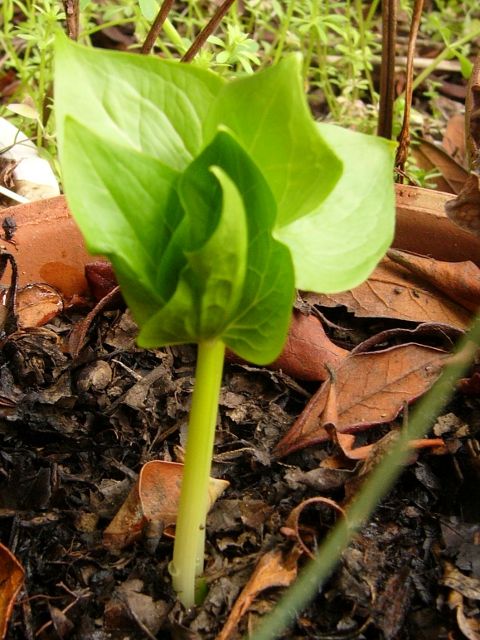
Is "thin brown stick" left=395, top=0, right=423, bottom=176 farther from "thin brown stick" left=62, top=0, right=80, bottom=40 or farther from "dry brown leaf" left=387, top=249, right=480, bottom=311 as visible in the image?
"thin brown stick" left=62, top=0, right=80, bottom=40

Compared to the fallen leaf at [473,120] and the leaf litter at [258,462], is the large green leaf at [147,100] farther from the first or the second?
the fallen leaf at [473,120]

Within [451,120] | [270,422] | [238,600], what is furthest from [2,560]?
[451,120]

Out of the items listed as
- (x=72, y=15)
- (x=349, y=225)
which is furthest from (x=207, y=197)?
(x=72, y=15)

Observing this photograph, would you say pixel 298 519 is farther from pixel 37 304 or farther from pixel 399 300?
pixel 37 304

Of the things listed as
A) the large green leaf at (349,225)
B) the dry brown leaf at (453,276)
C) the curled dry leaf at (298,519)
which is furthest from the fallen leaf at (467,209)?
the curled dry leaf at (298,519)

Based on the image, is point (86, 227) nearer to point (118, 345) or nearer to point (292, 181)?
point (292, 181)
